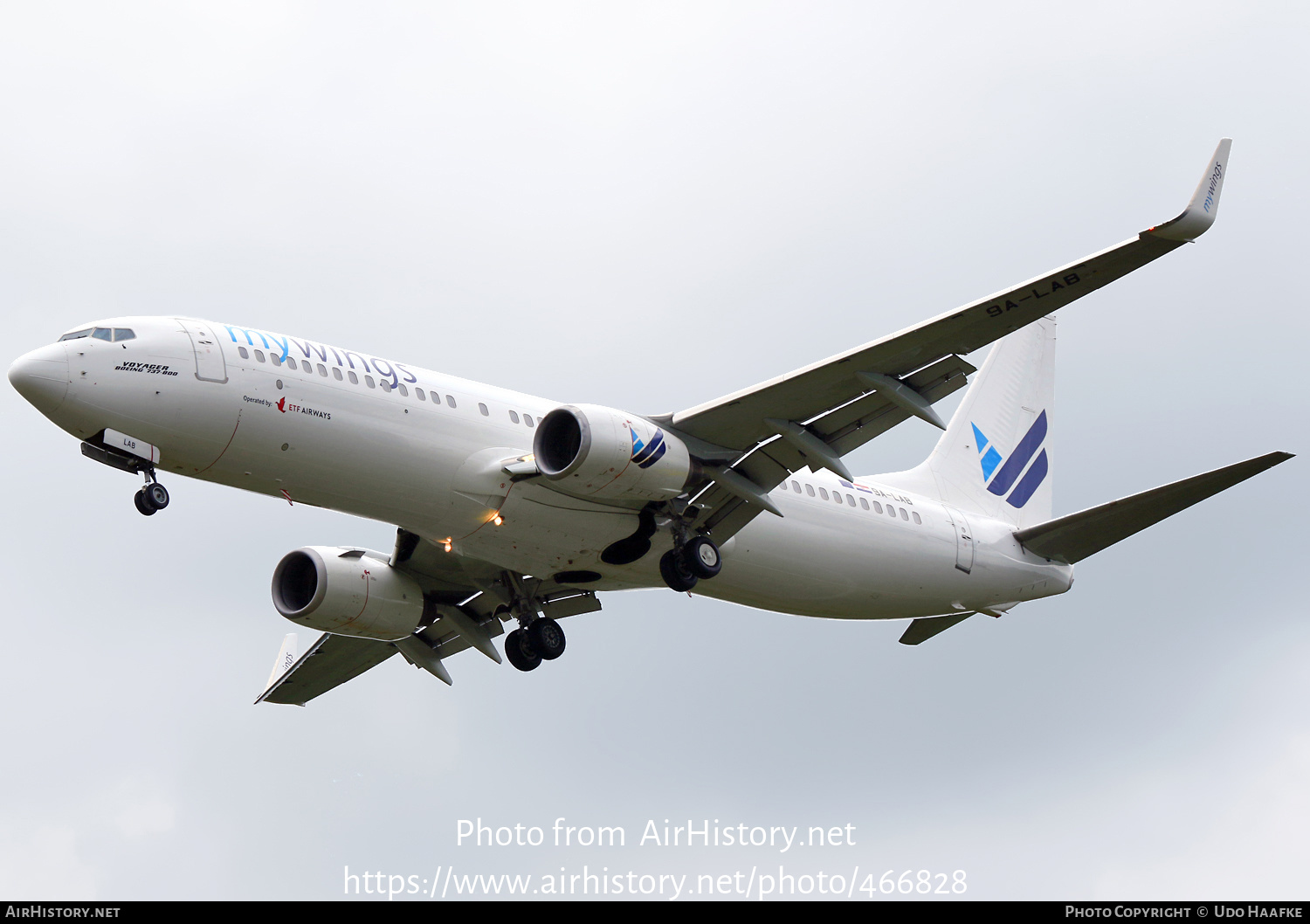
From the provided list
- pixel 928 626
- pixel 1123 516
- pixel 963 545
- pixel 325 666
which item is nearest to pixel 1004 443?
pixel 963 545

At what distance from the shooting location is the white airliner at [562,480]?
23109 mm

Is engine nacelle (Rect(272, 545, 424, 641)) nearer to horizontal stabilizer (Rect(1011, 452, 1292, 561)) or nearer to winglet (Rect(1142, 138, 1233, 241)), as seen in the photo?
horizontal stabilizer (Rect(1011, 452, 1292, 561))

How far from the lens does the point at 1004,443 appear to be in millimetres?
37031

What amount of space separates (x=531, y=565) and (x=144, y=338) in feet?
27.4

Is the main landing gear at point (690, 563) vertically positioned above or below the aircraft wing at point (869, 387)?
below

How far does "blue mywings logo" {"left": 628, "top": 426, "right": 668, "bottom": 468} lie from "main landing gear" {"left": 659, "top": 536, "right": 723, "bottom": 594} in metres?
2.47

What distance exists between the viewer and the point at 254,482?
24.2 metres

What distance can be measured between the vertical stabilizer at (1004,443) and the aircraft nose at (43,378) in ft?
60.4

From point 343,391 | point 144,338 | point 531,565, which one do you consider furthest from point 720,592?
point 144,338

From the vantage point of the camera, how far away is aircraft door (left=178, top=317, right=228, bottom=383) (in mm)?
23344

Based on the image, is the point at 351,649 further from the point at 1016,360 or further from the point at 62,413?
the point at 1016,360

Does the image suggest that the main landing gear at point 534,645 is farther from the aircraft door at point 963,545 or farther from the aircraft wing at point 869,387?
the aircraft door at point 963,545

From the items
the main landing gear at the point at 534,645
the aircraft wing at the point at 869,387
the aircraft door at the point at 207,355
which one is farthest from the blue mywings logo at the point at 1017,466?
the aircraft door at the point at 207,355

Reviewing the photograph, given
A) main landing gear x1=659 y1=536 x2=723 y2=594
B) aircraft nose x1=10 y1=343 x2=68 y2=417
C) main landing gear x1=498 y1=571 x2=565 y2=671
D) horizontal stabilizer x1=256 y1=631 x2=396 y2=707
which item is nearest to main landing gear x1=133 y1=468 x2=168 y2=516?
aircraft nose x1=10 y1=343 x2=68 y2=417
